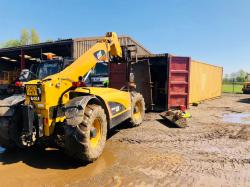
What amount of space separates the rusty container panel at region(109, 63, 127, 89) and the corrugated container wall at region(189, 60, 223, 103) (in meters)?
4.91

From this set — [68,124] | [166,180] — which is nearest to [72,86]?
[68,124]

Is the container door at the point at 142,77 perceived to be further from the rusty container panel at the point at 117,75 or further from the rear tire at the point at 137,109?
the rear tire at the point at 137,109

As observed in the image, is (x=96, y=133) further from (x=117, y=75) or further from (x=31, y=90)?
(x=117, y=75)

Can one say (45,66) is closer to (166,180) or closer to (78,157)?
(78,157)

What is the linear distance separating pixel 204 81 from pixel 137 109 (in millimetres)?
8740

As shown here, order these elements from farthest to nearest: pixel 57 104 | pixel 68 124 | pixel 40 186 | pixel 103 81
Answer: pixel 103 81, pixel 57 104, pixel 68 124, pixel 40 186

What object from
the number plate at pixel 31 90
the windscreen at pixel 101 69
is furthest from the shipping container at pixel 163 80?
the number plate at pixel 31 90

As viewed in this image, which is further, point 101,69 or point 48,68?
point 101,69

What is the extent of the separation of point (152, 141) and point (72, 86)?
103 inches

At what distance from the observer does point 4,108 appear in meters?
4.77

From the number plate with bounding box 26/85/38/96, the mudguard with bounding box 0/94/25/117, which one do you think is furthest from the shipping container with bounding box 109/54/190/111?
the number plate with bounding box 26/85/38/96

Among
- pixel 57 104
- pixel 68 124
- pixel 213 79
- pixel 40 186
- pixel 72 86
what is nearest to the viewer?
pixel 40 186

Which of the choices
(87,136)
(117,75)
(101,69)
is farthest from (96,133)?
(101,69)

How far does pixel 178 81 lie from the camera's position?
11.0 metres
